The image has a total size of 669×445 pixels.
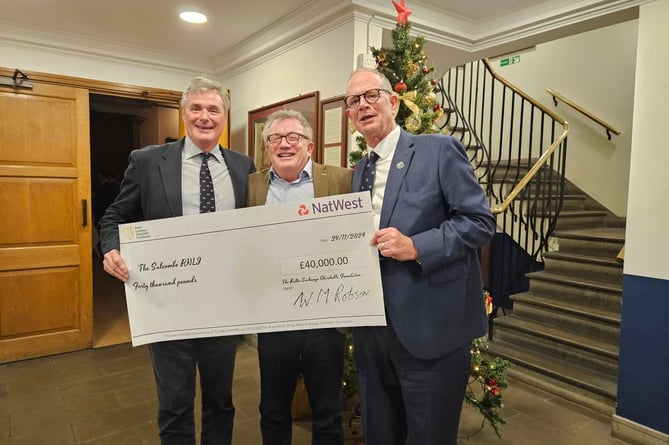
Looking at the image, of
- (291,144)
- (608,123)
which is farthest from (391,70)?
(608,123)

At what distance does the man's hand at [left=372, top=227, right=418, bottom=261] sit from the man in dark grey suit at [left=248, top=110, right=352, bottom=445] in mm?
394

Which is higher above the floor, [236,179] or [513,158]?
[513,158]

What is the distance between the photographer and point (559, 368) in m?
3.17

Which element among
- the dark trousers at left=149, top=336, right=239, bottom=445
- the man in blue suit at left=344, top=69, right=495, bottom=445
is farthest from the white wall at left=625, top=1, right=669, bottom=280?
the dark trousers at left=149, top=336, right=239, bottom=445

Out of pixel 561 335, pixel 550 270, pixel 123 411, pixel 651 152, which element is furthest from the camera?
pixel 550 270

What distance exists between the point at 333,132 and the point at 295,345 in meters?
1.76

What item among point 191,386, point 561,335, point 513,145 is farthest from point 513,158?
point 191,386

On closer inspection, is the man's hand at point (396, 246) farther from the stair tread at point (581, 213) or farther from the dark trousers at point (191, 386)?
the stair tread at point (581, 213)

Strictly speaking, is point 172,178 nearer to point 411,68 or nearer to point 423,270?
point 423,270

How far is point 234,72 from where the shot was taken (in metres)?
3.92

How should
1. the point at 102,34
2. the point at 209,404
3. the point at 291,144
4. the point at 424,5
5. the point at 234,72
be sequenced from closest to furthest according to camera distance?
1. the point at 291,144
2. the point at 209,404
3. the point at 424,5
4. the point at 102,34
5. the point at 234,72

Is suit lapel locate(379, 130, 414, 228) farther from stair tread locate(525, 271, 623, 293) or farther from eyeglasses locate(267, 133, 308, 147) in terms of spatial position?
stair tread locate(525, 271, 623, 293)

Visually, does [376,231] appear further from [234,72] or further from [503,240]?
[503,240]

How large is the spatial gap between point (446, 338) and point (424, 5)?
229 cm
